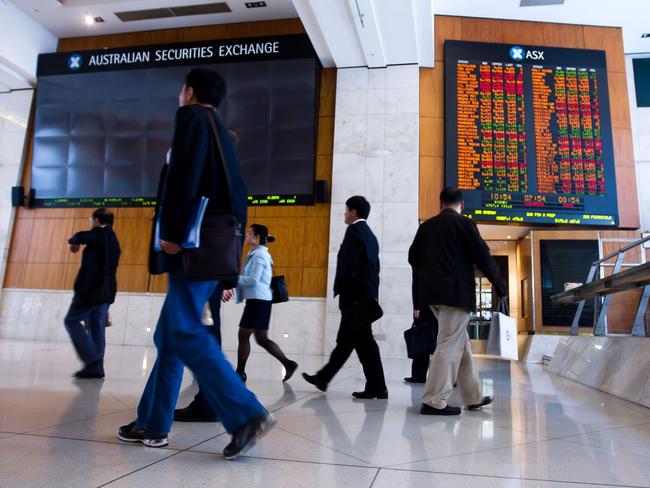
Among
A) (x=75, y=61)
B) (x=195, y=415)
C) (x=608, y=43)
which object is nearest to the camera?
(x=195, y=415)

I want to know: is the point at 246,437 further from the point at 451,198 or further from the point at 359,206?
the point at 359,206

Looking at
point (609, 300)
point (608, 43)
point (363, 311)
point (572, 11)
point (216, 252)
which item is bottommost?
point (363, 311)

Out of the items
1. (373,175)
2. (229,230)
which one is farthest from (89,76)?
(229,230)

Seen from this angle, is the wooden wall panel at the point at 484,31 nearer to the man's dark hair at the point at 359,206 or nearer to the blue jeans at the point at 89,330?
the man's dark hair at the point at 359,206

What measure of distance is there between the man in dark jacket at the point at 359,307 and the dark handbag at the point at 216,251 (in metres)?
1.75

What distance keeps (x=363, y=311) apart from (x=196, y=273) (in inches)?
78.3

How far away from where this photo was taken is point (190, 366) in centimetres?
199

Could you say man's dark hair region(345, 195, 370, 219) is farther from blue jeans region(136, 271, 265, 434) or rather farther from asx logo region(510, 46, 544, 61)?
asx logo region(510, 46, 544, 61)

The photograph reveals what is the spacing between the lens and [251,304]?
14.0 feet

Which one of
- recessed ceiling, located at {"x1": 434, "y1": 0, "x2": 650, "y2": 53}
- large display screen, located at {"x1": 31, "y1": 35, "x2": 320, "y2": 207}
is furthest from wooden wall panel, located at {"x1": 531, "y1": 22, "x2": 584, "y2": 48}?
large display screen, located at {"x1": 31, "y1": 35, "x2": 320, "y2": 207}

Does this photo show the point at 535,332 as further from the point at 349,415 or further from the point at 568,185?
the point at 349,415

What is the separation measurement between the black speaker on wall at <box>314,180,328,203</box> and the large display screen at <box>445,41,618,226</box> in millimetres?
2027

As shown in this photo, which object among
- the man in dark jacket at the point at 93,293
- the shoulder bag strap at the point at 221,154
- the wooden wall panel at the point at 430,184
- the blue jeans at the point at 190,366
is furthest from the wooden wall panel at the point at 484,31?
the blue jeans at the point at 190,366

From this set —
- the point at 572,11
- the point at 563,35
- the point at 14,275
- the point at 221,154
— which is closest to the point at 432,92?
the point at 563,35
